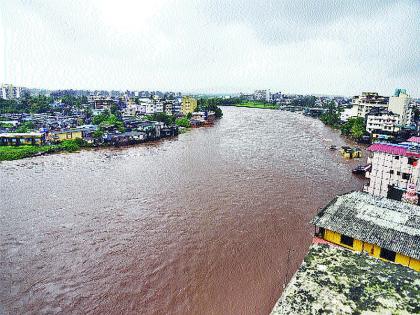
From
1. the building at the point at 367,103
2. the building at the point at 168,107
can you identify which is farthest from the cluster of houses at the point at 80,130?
the building at the point at 367,103

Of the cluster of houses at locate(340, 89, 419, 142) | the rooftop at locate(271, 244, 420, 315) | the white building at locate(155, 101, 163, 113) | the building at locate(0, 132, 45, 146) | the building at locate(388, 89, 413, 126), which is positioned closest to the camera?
the rooftop at locate(271, 244, 420, 315)

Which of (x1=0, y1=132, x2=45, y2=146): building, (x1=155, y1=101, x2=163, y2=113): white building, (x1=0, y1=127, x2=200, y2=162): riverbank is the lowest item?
(x1=0, y1=127, x2=200, y2=162): riverbank

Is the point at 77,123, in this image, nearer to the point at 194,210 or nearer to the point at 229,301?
the point at 194,210

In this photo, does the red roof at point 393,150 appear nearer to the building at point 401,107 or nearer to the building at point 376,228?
the building at point 376,228

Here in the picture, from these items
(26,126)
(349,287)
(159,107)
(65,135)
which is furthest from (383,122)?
(26,126)

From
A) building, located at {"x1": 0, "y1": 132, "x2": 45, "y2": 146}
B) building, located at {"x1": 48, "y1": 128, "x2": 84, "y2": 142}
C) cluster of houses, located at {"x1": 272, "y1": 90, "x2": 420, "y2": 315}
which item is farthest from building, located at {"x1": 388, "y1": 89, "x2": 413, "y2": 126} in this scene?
building, located at {"x1": 0, "y1": 132, "x2": 45, "y2": 146}

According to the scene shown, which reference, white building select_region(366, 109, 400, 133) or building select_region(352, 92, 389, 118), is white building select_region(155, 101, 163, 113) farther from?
white building select_region(366, 109, 400, 133)

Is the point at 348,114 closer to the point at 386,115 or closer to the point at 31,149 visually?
the point at 386,115
